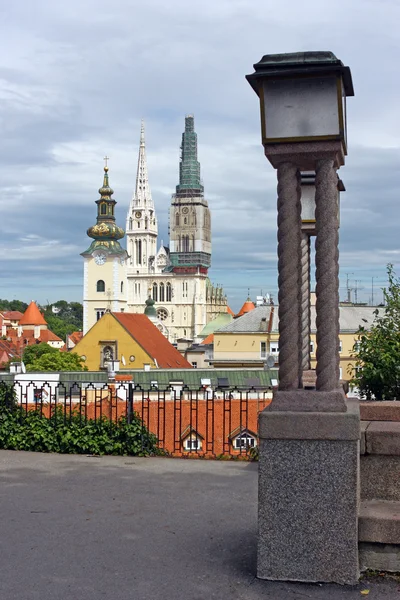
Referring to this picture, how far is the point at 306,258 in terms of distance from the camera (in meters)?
9.70

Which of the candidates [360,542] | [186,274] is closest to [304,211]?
[360,542]

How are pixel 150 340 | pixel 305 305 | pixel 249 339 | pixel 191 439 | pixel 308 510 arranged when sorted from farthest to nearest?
pixel 150 340 → pixel 249 339 → pixel 191 439 → pixel 305 305 → pixel 308 510

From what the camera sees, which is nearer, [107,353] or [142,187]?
[107,353]

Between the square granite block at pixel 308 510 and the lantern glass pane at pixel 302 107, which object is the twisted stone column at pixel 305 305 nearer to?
the lantern glass pane at pixel 302 107

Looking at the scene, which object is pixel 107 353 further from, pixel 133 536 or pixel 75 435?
pixel 133 536

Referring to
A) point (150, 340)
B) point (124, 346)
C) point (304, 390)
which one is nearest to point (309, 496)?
point (304, 390)

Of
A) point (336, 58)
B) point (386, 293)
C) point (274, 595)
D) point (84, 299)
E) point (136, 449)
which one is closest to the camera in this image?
point (274, 595)

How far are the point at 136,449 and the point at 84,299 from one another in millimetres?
132058

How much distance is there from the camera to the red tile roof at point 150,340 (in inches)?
2591

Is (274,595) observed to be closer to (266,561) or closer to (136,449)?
(266,561)

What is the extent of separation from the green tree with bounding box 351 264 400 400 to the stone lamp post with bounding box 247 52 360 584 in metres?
6.56

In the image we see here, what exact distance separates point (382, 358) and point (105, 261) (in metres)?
127

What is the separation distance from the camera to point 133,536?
698 cm

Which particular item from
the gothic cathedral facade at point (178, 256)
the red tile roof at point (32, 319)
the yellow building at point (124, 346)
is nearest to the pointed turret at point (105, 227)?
the red tile roof at point (32, 319)
